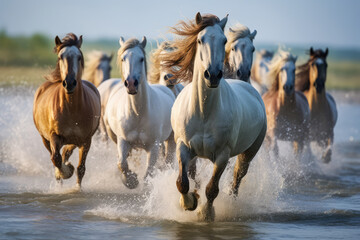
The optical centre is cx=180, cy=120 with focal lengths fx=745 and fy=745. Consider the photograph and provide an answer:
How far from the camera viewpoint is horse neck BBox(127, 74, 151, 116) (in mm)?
8578

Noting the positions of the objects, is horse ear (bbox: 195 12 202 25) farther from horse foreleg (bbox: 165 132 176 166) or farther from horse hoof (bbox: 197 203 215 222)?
→ horse foreleg (bbox: 165 132 176 166)

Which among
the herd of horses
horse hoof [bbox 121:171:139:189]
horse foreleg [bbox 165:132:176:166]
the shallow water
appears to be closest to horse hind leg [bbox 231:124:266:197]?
the herd of horses

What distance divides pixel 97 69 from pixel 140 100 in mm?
5767

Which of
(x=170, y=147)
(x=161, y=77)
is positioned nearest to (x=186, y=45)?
(x=170, y=147)

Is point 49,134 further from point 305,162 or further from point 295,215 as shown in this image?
point 305,162

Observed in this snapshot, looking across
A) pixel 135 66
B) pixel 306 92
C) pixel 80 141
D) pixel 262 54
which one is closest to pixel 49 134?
pixel 80 141

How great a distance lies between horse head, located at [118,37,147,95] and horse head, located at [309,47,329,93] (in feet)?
17.1

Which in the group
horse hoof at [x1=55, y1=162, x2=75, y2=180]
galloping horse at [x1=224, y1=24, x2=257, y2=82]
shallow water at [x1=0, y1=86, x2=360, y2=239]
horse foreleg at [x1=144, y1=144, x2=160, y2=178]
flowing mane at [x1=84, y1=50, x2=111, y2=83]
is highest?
flowing mane at [x1=84, y1=50, x2=111, y2=83]

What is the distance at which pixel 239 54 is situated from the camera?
29.7 ft

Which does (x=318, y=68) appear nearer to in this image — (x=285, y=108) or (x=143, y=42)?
(x=285, y=108)

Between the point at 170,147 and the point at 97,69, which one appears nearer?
the point at 170,147

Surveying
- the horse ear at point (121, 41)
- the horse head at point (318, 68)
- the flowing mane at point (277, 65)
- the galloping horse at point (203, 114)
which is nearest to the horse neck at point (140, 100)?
the horse ear at point (121, 41)

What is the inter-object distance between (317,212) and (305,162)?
487cm

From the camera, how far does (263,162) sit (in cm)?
913
